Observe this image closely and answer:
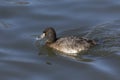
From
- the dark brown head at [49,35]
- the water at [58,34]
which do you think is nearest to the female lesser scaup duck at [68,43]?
the dark brown head at [49,35]

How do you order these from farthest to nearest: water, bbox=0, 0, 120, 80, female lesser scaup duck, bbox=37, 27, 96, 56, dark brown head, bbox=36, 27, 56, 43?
dark brown head, bbox=36, 27, 56, 43
female lesser scaup duck, bbox=37, 27, 96, 56
water, bbox=0, 0, 120, 80

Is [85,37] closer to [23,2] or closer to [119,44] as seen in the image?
[119,44]

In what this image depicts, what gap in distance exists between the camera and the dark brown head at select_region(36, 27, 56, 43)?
503 inches

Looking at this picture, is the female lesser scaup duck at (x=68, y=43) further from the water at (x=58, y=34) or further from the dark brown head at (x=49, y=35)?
the water at (x=58, y=34)

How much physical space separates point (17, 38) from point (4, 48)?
679 millimetres

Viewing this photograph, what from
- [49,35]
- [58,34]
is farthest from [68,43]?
[58,34]

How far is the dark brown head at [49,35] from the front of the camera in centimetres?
1277

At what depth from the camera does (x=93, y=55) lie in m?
12.1

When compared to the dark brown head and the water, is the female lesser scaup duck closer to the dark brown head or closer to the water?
the dark brown head

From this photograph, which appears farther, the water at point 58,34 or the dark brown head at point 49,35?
the dark brown head at point 49,35

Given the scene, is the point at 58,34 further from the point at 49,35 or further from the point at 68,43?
the point at 68,43

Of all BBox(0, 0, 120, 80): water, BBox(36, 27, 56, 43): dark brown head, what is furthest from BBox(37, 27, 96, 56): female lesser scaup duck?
BBox(0, 0, 120, 80): water

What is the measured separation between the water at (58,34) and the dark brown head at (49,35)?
0.89ft

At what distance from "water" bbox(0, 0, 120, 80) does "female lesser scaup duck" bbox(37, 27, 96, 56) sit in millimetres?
204
